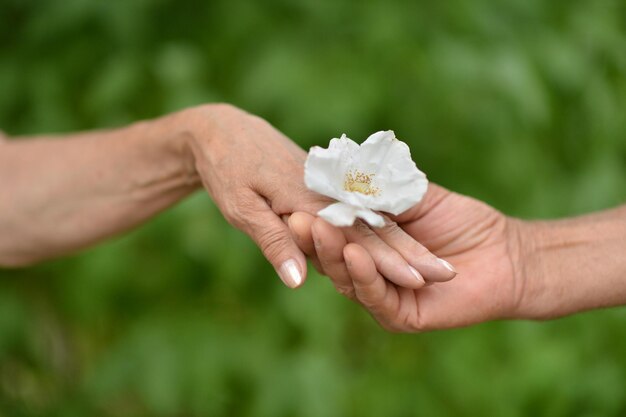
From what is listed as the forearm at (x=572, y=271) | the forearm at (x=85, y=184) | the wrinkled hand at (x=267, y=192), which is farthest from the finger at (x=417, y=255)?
the forearm at (x=85, y=184)

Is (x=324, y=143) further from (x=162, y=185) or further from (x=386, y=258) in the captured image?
(x=386, y=258)

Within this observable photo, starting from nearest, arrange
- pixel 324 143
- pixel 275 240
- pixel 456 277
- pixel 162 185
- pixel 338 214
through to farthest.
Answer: pixel 338 214
pixel 275 240
pixel 456 277
pixel 162 185
pixel 324 143

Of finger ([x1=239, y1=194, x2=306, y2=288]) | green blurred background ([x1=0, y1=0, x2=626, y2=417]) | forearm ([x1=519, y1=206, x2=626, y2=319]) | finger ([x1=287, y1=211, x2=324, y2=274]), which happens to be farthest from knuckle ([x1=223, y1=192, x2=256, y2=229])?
green blurred background ([x1=0, y1=0, x2=626, y2=417])

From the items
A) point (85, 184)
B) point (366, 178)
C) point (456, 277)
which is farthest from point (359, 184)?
point (85, 184)

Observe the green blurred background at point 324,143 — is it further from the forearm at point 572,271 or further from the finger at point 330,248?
the finger at point 330,248

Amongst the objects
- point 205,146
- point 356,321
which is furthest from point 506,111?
point 205,146

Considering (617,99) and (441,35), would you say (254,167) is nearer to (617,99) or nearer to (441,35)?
(441,35)

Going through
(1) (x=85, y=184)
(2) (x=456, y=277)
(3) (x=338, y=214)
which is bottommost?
(1) (x=85, y=184)
